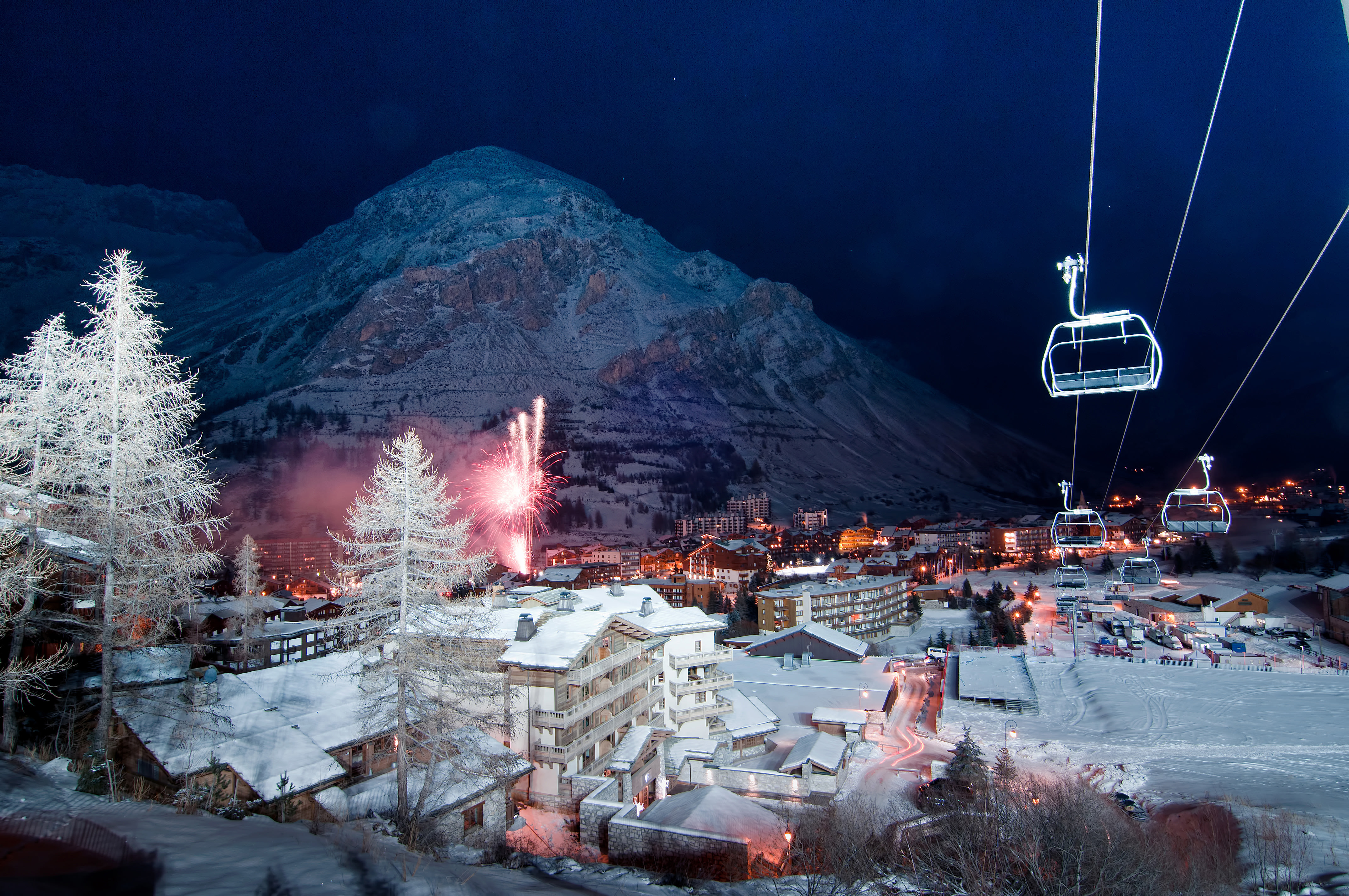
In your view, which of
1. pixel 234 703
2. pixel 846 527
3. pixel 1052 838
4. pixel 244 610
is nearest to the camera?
pixel 1052 838

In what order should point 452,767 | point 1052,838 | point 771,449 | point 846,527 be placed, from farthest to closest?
point 771,449
point 846,527
point 452,767
point 1052,838

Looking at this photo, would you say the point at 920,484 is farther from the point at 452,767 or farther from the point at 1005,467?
the point at 452,767

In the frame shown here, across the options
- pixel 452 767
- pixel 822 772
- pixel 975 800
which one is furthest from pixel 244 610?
pixel 975 800

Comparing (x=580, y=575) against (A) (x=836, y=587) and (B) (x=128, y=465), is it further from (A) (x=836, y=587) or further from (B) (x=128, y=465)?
(B) (x=128, y=465)

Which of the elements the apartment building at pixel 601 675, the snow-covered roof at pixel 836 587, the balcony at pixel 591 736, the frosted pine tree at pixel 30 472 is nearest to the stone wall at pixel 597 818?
the balcony at pixel 591 736

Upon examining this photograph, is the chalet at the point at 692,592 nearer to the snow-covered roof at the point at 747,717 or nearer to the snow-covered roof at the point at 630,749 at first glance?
the snow-covered roof at the point at 747,717

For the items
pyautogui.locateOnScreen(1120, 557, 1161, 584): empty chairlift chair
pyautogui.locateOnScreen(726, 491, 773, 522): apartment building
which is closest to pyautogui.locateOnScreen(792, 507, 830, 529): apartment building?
pyautogui.locateOnScreen(726, 491, 773, 522): apartment building
